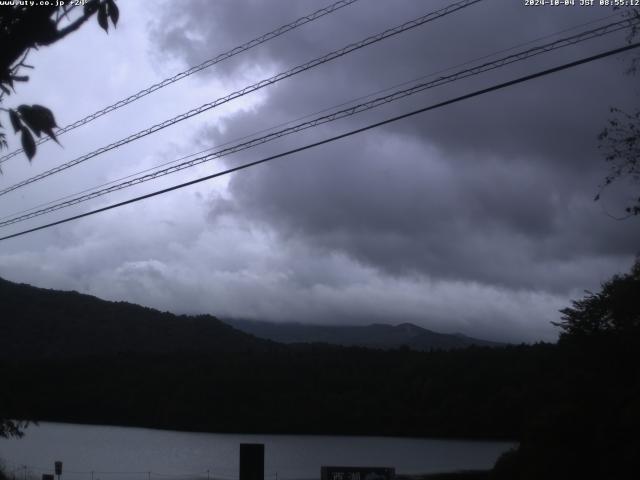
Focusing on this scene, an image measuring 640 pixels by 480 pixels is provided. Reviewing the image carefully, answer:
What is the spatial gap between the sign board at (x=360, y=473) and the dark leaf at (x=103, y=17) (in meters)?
11.1

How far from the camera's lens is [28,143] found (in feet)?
13.4

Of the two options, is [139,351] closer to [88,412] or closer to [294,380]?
[88,412]

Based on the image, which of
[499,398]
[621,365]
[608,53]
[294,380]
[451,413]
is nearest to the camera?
[608,53]

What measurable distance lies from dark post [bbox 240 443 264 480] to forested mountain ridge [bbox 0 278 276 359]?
197 feet

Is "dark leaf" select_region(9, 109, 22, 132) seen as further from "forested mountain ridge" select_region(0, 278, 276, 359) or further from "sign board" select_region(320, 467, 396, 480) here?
"forested mountain ridge" select_region(0, 278, 276, 359)

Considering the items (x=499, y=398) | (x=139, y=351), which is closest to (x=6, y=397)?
(x=499, y=398)

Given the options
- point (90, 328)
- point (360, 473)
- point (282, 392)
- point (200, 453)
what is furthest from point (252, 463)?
point (282, 392)

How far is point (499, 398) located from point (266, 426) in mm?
32894

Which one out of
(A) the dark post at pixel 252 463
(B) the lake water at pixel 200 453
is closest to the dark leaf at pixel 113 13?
(A) the dark post at pixel 252 463

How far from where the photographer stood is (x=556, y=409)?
32531 millimetres

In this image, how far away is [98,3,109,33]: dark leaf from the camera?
14.9 ft

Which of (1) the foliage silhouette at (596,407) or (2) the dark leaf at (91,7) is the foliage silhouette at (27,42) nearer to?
(2) the dark leaf at (91,7)

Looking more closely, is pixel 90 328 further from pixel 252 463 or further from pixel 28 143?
pixel 28 143

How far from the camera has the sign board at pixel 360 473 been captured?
1417cm
